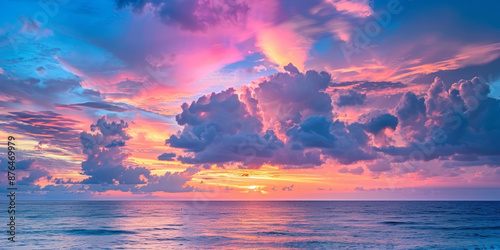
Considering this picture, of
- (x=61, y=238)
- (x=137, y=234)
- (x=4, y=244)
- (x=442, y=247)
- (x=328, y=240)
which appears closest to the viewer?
(x=442, y=247)

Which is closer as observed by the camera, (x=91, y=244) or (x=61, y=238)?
(x=91, y=244)

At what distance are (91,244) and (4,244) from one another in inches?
607

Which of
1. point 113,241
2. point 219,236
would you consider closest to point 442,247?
point 219,236

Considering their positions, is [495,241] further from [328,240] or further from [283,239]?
[283,239]

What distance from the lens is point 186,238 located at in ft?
255

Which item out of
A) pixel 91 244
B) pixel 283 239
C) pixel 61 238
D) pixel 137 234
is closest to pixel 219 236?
pixel 283 239

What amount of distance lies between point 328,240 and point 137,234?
43.9 metres

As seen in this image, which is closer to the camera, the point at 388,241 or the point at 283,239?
Result: the point at 388,241

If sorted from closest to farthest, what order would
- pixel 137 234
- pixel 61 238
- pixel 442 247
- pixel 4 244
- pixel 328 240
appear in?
pixel 442 247
pixel 4 244
pixel 328 240
pixel 61 238
pixel 137 234

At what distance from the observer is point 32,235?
84.6 metres

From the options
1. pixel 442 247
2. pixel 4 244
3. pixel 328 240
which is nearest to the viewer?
pixel 442 247

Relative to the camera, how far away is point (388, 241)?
2808 inches

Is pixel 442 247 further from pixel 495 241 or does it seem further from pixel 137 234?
pixel 137 234

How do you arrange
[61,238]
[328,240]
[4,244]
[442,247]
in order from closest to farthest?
[442,247] → [4,244] → [328,240] → [61,238]
